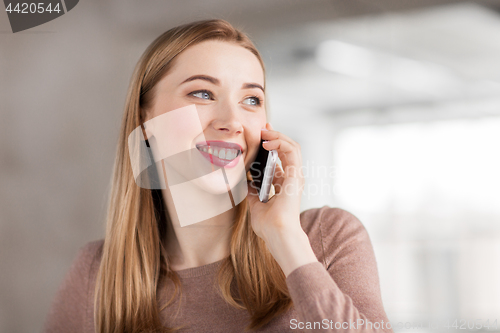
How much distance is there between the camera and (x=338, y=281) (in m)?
0.79

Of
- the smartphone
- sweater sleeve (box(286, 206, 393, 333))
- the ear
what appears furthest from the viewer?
the ear

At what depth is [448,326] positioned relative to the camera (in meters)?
0.88

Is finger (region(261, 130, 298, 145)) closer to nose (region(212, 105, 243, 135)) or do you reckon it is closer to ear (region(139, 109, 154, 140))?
nose (region(212, 105, 243, 135))

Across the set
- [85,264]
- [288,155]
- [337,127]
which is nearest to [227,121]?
[288,155]

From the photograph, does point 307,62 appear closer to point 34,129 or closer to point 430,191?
point 430,191

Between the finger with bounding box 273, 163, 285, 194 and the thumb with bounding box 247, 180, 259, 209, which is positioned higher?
the finger with bounding box 273, 163, 285, 194

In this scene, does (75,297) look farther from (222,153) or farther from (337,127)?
(337,127)

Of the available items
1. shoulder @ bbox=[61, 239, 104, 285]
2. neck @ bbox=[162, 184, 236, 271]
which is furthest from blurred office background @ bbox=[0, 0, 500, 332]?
neck @ bbox=[162, 184, 236, 271]

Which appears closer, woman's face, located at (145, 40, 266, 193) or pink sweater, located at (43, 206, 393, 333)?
pink sweater, located at (43, 206, 393, 333)

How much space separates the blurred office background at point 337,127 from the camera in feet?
2.87

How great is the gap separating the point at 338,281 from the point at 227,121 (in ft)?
1.39

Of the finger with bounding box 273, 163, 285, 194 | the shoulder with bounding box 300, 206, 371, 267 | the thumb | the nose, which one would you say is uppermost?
the nose

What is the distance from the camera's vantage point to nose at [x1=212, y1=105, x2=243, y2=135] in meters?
0.82

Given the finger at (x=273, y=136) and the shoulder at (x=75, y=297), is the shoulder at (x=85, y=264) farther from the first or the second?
the finger at (x=273, y=136)
